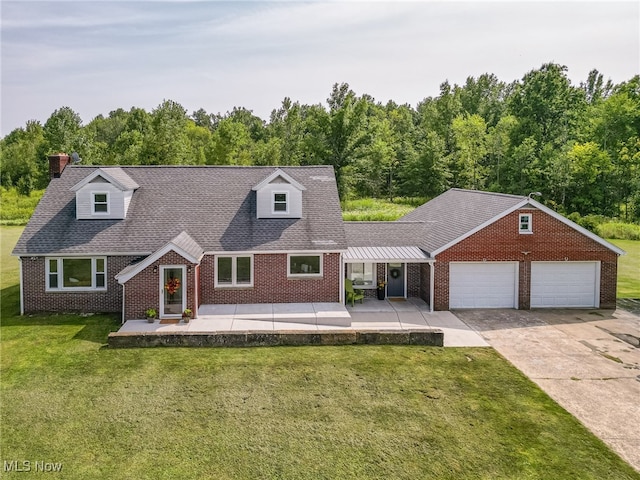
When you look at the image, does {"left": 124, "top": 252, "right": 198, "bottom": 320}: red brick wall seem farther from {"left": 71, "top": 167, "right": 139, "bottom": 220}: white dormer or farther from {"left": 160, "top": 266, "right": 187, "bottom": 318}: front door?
{"left": 71, "top": 167, "right": 139, "bottom": 220}: white dormer

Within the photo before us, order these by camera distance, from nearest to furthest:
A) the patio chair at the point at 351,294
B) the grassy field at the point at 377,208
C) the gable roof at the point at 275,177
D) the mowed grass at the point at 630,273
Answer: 1. the patio chair at the point at 351,294
2. the gable roof at the point at 275,177
3. the mowed grass at the point at 630,273
4. the grassy field at the point at 377,208

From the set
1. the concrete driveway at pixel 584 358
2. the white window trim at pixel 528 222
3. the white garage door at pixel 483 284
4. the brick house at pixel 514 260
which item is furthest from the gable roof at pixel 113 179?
the white window trim at pixel 528 222

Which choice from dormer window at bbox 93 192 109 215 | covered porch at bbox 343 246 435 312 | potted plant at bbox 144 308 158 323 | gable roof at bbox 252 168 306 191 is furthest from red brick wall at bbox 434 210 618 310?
dormer window at bbox 93 192 109 215

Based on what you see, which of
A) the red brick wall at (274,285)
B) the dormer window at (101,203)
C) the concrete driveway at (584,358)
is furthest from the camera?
the dormer window at (101,203)

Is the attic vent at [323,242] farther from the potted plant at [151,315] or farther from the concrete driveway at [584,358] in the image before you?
the potted plant at [151,315]

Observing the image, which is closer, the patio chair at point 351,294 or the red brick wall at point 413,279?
the patio chair at point 351,294

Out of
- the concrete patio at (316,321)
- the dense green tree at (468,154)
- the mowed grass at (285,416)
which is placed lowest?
the mowed grass at (285,416)
